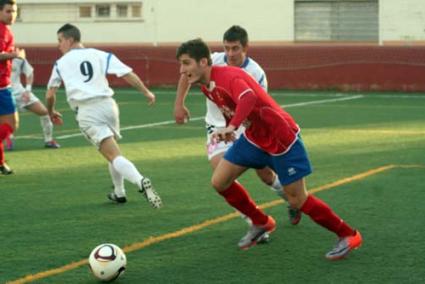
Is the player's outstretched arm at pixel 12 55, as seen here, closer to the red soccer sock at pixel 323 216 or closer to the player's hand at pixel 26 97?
the player's hand at pixel 26 97

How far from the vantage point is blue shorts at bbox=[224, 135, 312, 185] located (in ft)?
26.3

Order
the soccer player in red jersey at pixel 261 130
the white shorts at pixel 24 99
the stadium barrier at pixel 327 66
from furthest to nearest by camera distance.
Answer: the stadium barrier at pixel 327 66, the white shorts at pixel 24 99, the soccer player in red jersey at pixel 261 130

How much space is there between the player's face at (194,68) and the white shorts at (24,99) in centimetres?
874

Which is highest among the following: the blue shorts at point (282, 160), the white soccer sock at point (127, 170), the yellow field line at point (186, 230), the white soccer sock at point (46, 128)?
the blue shorts at point (282, 160)

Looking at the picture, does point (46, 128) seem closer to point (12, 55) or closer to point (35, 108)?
point (35, 108)

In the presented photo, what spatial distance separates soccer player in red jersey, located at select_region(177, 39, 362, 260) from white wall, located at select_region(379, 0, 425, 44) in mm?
29388

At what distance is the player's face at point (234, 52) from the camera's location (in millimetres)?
9242

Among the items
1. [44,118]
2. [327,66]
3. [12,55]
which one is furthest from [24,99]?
[327,66]

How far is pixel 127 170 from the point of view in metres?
10.3

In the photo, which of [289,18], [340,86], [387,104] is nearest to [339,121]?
[387,104]

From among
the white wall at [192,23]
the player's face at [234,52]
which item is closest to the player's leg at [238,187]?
the player's face at [234,52]

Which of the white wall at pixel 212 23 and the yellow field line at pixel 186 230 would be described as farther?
the white wall at pixel 212 23

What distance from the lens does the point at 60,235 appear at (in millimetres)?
9125

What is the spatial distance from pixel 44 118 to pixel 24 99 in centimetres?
43
